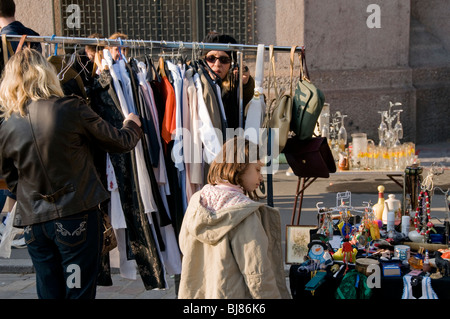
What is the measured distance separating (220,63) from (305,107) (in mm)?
810

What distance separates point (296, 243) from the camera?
4105 millimetres

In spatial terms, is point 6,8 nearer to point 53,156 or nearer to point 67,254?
point 53,156

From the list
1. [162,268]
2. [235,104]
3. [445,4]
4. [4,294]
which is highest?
[445,4]

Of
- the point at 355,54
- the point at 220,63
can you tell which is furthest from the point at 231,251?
the point at 355,54

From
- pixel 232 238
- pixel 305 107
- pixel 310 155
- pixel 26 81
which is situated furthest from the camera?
pixel 310 155

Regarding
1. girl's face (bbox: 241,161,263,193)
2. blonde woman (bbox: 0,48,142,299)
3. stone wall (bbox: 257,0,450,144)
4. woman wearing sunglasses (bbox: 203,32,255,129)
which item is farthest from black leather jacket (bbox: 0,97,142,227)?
stone wall (bbox: 257,0,450,144)

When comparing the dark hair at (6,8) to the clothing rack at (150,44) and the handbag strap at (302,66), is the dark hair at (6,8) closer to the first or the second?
the clothing rack at (150,44)

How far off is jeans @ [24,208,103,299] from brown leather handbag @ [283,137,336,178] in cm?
164

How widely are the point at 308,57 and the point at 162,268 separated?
21.0 ft

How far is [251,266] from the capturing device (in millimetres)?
2883

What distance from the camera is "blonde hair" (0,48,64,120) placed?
3.24 m

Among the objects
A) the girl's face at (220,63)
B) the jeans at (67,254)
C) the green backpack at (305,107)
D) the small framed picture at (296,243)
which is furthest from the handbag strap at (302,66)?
the jeans at (67,254)

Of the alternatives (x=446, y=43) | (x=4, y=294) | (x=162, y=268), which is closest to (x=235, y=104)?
(x=162, y=268)
